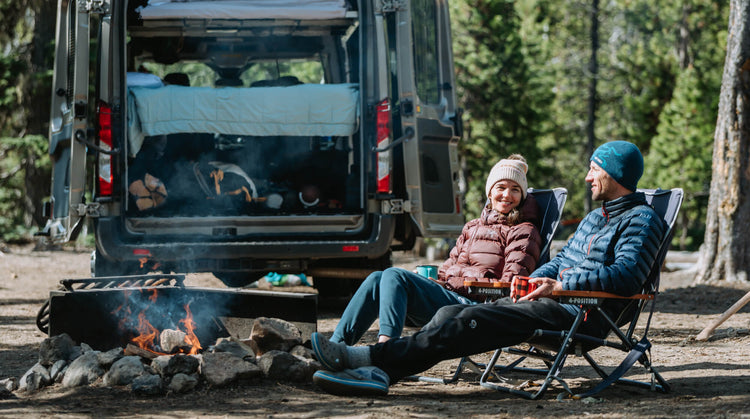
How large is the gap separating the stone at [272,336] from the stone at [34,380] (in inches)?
38.7

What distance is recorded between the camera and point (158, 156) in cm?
654

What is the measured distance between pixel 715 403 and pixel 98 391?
258 centimetres

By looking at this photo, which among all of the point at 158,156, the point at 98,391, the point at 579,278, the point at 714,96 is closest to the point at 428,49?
the point at 158,156

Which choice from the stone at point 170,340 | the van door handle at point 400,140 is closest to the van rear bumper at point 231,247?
the van door handle at point 400,140

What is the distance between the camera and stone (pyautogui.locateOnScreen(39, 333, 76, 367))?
3982 mm

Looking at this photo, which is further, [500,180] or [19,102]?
[19,102]

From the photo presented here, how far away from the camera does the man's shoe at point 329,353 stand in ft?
11.4

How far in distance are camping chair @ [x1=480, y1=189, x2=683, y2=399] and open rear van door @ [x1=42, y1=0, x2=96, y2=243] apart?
10.3ft

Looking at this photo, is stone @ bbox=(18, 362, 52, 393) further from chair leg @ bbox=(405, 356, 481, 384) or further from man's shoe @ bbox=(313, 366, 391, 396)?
chair leg @ bbox=(405, 356, 481, 384)

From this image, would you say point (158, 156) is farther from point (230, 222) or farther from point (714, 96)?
point (714, 96)

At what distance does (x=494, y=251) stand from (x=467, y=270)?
0.16 m

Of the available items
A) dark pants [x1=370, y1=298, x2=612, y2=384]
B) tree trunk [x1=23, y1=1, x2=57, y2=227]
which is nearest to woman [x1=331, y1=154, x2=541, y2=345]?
dark pants [x1=370, y1=298, x2=612, y2=384]

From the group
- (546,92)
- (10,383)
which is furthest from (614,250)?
(546,92)

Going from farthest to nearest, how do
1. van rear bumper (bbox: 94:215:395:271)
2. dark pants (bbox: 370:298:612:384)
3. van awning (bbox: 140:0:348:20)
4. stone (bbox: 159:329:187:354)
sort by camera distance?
van awning (bbox: 140:0:348:20)
van rear bumper (bbox: 94:215:395:271)
stone (bbox: 159:329:187:354)
dark pants (bbox: 370:298:612:384)
